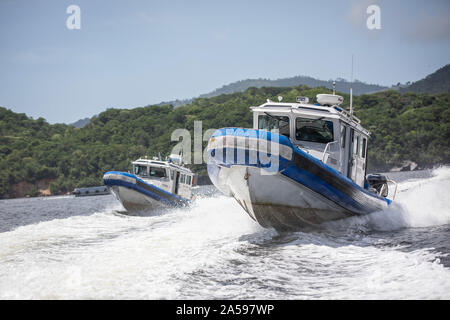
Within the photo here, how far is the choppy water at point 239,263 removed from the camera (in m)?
5.92

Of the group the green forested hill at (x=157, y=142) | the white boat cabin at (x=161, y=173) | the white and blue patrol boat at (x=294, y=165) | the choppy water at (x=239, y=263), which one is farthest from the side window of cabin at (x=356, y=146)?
the green forested hill at (x=157, y=142)

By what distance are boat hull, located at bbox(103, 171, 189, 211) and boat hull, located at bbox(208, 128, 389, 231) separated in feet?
36.5

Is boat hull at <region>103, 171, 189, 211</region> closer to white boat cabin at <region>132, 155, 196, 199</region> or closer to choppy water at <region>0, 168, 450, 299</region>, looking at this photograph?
white boat cabin at <region>132, 155, 196, 199</region>

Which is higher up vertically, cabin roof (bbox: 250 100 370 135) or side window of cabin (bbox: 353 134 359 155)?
cabin roof (bbox: 250 100 370 135)

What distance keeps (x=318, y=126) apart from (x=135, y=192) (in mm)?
12617

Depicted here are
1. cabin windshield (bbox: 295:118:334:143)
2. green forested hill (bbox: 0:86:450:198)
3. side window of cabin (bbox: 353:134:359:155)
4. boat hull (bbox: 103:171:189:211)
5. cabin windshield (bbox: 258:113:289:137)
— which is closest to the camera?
cabin windshield (bbox: 295:118:334:143)

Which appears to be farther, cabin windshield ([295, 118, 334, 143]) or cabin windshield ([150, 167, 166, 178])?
cabin windshield ([150, 167, 166, 178])

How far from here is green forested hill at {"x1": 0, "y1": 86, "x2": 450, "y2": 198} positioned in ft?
293

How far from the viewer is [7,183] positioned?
88625 millimetres

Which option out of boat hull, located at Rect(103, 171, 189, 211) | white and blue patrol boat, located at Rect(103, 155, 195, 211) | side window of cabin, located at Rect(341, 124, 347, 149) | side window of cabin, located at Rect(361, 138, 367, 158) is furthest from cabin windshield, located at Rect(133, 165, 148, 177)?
side window of cabin, located at Rect(341, 124, 347, 149)
